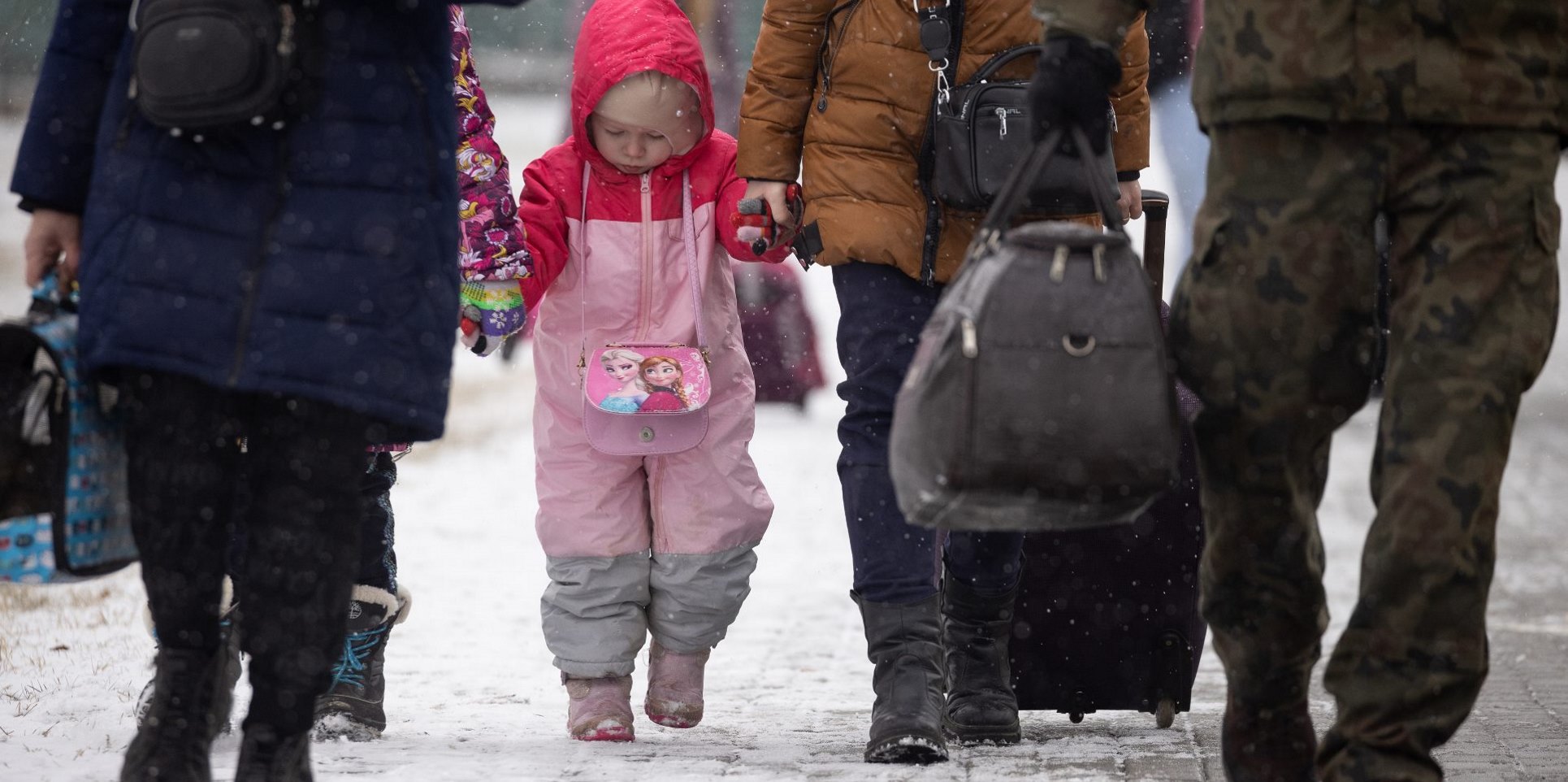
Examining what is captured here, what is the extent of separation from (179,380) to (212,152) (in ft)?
1.02

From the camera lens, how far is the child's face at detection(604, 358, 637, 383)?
3.84 meters

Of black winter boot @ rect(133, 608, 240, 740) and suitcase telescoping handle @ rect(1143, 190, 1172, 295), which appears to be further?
suitcase telescoping handle @ rect(1143, 190, 1172, 295)

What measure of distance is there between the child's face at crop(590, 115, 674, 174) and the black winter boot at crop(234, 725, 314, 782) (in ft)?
5.27

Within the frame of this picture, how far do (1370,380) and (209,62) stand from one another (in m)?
1.66

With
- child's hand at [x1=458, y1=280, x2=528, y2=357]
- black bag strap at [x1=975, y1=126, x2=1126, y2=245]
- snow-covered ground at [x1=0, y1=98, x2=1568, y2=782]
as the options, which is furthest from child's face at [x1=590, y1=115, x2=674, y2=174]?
black bag strap at [x1=975, y1=126, x2=1126, y2=245]

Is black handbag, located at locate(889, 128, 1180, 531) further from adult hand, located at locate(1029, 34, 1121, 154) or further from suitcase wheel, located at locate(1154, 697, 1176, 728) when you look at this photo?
suitcase wheel, located at locate(1154, 697, 1176, 728)

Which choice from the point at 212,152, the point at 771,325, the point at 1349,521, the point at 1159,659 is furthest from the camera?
the point at 771,325

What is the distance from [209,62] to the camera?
8.13ft

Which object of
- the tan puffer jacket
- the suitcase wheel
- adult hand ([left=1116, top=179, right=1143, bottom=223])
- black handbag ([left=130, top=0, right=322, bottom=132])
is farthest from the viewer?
the suitcase wheel

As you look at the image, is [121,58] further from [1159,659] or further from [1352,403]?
[1159,659]

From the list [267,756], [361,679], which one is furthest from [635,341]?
[267,756]

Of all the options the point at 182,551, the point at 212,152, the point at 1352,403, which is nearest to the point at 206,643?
the point at 182,551

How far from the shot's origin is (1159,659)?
3.78 m

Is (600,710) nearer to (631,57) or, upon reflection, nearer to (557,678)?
(557,678)
